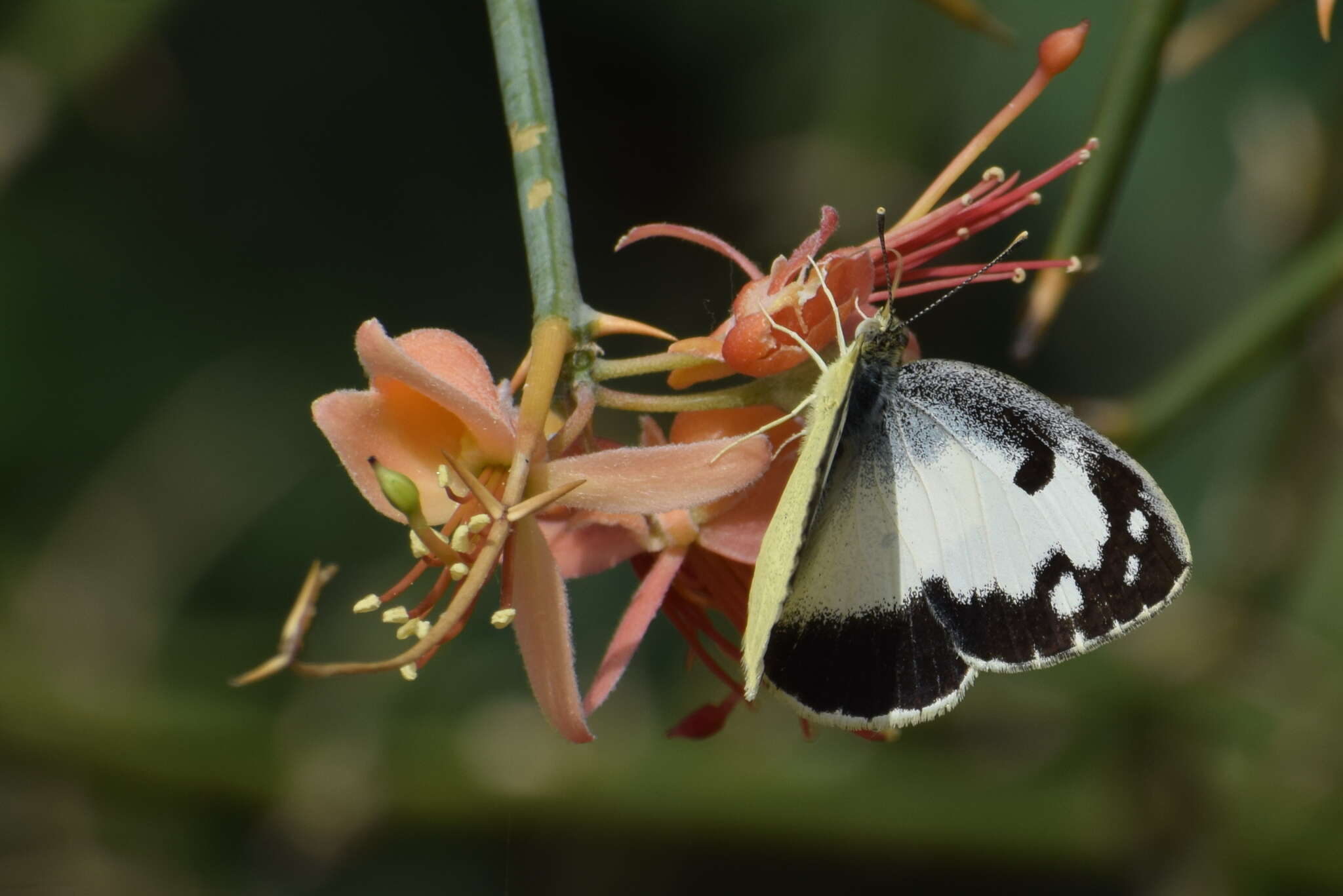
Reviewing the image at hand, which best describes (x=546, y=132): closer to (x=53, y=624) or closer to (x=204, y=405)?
(x=204, y=405)

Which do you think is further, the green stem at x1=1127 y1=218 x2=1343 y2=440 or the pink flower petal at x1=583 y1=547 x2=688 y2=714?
the green stem at x1=1127 y1=218 x2=1343 y2=440

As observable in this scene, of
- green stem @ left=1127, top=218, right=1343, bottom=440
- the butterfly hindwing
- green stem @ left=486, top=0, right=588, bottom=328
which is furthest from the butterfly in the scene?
green stem @ left=1127, top=218, right=1343, bottom=440

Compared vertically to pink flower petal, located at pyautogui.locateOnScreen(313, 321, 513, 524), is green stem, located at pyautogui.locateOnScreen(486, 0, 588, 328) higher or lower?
higher

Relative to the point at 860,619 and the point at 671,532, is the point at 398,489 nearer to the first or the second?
the point at 671,532

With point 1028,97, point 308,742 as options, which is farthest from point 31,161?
point 1028,97

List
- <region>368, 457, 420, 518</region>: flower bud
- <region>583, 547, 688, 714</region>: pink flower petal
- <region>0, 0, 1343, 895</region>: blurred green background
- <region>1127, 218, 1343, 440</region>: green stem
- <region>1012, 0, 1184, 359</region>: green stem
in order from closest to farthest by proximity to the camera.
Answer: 1. <region>368, 457, 420, 518</region>: flower bud
2. <region>583, 547, 688, 714</region>: pink flower petal
3. <region>1012, 0, 1184, 359</region>: green stem
4. <region>1127, 218, 1343, 440</region>: green stem
5. <region>0, 0, 1343, 895</region>: blurred green background

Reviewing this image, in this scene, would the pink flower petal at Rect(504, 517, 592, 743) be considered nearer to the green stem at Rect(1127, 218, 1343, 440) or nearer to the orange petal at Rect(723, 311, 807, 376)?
the orange petal at Rect(723, 311, 807, 376)
